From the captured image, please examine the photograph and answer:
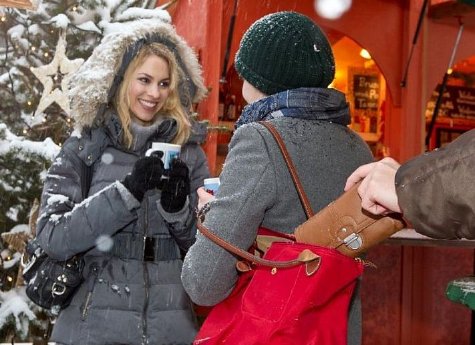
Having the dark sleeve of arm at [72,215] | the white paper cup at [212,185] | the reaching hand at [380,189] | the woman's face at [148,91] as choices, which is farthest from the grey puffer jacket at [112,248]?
the reaching hand at [380,189]

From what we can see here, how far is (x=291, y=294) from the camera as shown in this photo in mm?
1561

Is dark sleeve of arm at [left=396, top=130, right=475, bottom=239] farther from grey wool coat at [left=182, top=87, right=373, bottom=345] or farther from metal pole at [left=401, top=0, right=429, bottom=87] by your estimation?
metal pole at [left=401, top=0, right=429, bottom=87]

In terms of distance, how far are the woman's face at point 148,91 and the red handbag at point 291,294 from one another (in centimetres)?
121

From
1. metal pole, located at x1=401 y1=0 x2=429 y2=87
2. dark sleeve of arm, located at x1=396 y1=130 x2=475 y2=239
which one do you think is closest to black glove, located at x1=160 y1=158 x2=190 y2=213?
dark sleeve of arm, located at x1=396 y1=130 x2=475 y2=239

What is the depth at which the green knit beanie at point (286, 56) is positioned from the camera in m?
1.88

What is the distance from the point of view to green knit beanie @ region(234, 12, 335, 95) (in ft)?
6.16

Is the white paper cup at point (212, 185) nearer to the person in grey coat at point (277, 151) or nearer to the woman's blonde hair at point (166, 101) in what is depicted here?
the person in grey coat at point (277, 151)

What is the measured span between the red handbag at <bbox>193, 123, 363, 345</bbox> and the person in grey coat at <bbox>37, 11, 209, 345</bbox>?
32.7 inches

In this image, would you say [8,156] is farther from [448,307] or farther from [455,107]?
[455,107]

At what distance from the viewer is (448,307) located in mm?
5879

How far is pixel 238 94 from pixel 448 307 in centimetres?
284

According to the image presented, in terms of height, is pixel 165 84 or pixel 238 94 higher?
pixel 165 84

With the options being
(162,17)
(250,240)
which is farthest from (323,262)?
(162,17)

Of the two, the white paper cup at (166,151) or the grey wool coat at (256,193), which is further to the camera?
the white paper cup at (166,151)
